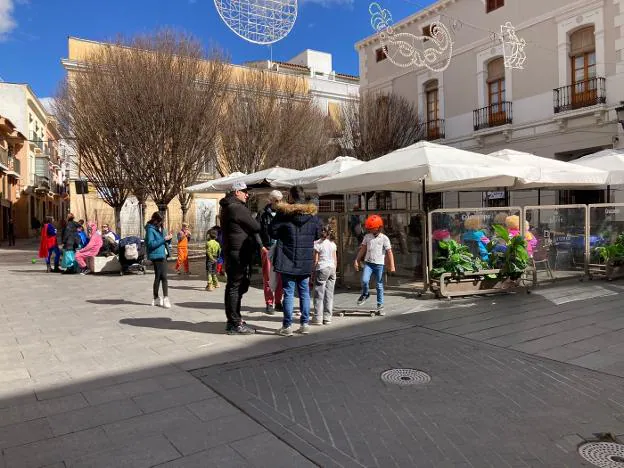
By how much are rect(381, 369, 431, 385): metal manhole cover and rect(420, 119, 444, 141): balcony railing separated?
20845mm

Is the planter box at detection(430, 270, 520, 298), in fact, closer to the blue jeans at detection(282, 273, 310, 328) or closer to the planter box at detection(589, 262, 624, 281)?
the planter box at detection(589, 262, 624, 281)

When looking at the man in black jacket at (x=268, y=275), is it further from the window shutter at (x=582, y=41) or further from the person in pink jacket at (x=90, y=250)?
the window shutter at (x=582, y=41)

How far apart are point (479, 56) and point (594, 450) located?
72.3 feet

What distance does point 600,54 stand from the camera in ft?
58.5

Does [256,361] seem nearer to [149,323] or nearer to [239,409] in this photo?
[239,409]

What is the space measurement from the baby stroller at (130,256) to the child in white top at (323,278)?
8.23m

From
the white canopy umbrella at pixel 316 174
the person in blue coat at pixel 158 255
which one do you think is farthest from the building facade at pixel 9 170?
the person in blue coat at pixel 158 255

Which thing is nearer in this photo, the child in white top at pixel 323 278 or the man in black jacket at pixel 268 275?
the child in white top at pixel 323 278

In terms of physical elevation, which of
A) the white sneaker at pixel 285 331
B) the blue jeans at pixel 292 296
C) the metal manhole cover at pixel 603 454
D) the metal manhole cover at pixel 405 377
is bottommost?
the metal manhole cover at pixel 603 454

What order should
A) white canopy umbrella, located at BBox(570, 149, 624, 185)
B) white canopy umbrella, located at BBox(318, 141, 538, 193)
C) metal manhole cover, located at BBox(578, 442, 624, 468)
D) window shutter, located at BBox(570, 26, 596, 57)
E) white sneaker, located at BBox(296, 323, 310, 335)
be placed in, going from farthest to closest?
1. window shutter, located at BBox(570, 26, 596, 57)
2. white canopy umbrella, located at BBox(570, 149, 624, 185)
3. white canopy umbrella, located at BBox(318, 141, 538, 193)
4. white sneaker, located at BBox(296, 323, 310, 335)
5. metal manhole cover, located at BBox(578, 442, 624, 468)

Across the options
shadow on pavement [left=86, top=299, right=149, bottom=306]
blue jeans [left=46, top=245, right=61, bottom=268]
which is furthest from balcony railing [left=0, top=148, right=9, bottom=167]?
shadow on pavement [left=86, top=299, right=149, bottom=306]

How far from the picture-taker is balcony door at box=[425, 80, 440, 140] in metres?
24.1

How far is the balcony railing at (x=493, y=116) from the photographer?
21062mm

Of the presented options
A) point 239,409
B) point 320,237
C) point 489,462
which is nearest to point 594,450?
point 489,462
